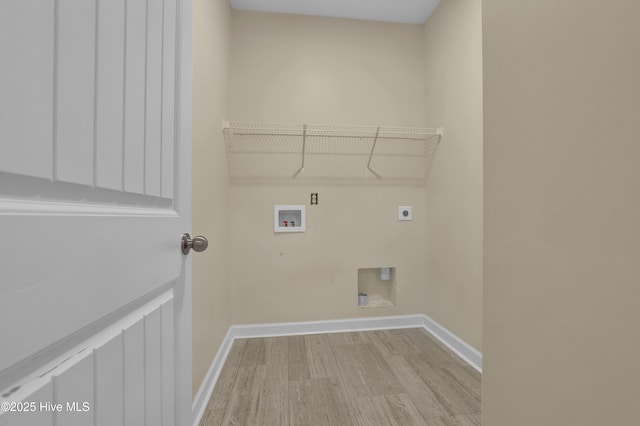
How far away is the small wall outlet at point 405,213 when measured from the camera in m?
2.39

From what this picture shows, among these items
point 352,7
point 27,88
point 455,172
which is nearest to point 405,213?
point 455,172

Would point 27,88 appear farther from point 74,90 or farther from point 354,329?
point 354,329

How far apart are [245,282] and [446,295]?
63.5 inches

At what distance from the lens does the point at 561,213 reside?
600 mm

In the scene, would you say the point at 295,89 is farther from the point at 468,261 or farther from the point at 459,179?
the point at 468,261

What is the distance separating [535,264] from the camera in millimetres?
665

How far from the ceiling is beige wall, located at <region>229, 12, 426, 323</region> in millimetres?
62

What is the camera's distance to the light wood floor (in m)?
1.33

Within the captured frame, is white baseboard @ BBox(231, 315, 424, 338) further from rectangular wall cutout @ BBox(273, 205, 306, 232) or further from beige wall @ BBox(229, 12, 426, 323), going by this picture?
rectangular wall cutout @ BBox(273, 205, 306, 232)

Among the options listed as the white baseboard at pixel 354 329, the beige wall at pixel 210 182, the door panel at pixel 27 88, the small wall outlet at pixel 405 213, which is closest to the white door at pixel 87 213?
the door panel at pixel 27 88

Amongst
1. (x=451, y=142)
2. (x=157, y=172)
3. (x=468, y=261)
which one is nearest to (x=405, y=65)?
(x=451, y=142)

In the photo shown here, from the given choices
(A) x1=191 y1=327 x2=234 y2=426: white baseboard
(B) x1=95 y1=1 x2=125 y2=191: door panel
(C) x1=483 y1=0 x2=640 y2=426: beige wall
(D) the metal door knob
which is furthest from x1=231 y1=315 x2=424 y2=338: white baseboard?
(B) x1=95 y1=1 x2=125 y2=191: door panel

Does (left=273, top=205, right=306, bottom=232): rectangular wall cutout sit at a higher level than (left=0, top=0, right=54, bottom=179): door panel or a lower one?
lower

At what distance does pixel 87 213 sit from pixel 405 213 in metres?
2.29
